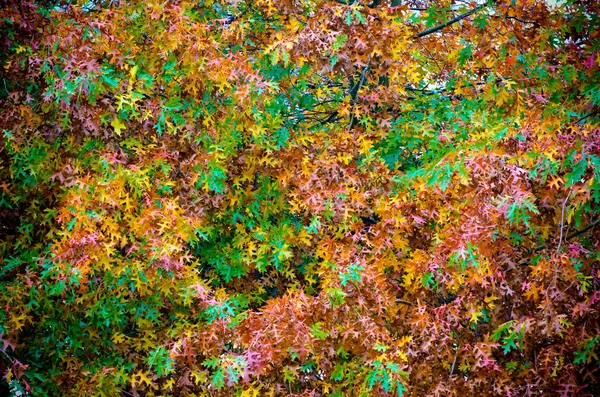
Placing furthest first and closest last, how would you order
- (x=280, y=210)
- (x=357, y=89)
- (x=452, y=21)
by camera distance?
(x=357, y=89) < (x=452, y=21) < (x=280, y=210)

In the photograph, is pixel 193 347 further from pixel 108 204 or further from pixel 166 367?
pixel 108 204

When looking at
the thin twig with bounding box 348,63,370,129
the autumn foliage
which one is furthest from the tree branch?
the thin twig with bounding box 348,63,370,129

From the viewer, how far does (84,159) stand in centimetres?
1102

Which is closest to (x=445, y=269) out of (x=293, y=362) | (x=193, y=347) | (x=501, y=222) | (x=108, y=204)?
(x=501, y=222)

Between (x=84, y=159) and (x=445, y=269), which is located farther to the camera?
(x=84, y=159)

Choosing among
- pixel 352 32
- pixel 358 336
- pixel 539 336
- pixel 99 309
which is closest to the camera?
pixel 539 336

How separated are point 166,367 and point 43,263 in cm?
181

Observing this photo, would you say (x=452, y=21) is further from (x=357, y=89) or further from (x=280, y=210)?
(x=280, y=210)

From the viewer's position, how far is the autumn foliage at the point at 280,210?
9.19 metres

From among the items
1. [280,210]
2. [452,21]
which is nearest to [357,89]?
[452,21]

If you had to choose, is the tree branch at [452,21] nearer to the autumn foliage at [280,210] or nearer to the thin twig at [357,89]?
the autumn foliage at [280,210]

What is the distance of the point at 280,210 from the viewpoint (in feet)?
39.0

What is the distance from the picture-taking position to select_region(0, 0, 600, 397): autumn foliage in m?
9.19

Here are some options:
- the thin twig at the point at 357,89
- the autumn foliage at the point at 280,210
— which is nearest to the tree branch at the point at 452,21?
the autumn foliage at the point at 280,210
